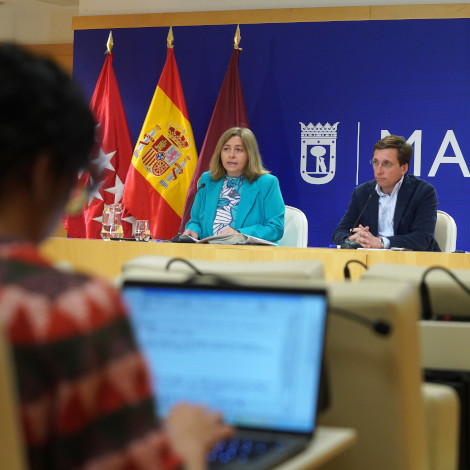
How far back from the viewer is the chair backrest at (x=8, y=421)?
70 cm

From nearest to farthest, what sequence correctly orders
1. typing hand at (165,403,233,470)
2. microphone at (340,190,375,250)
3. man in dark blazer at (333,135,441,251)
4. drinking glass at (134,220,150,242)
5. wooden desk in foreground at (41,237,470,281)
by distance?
typing hand at (165,403,233,470) < wooden desk in foreground at (41,237,470,281) < microphone at (340,190,375,250) < drinking glass at (134,220,150,242) < man in dark blazer at (333,135,441,251)

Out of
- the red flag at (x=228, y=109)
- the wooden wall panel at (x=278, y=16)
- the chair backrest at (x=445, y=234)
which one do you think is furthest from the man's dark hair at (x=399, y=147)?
the wooden wall panel at (x=278, y=16)

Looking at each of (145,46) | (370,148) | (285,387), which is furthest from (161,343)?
(145,46)

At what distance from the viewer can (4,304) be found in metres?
0.71

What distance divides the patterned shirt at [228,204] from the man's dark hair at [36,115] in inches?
174

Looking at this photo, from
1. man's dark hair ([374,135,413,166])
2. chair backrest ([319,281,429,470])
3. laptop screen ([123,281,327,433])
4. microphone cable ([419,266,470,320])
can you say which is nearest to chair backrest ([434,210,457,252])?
man's dark hair ([374,135,413,166])

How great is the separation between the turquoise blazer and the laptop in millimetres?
3749

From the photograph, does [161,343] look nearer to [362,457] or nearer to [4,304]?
[362,457]

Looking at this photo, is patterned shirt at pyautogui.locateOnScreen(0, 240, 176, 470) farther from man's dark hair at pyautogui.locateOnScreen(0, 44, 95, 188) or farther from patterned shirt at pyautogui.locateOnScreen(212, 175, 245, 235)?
patterned shirt at pyautogui.locateOnScreen(212, 175, 245, 235)

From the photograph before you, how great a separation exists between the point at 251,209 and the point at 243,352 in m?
4.01

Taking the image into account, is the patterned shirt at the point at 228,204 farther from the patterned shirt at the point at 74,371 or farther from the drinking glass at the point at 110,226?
the patterned shirt at the point at 74,371

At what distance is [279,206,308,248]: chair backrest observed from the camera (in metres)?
5.20

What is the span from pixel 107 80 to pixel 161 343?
603 centimetres

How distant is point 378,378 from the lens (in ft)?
4.26
